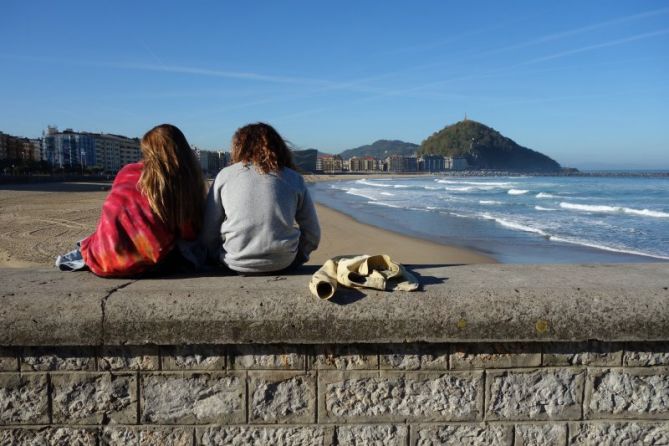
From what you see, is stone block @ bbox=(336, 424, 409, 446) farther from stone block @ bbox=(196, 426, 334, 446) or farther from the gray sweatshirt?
the gray sweatshirt

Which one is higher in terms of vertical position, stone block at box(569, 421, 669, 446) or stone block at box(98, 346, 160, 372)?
stone block at box(98, 346, 160, 372)

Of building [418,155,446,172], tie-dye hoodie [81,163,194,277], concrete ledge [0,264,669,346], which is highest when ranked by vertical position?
building [418,155,446,172]

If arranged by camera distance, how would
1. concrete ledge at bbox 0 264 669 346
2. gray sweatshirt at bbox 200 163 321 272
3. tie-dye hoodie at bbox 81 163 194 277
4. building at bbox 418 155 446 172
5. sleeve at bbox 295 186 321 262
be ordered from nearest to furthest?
concrete ledge at bbox 0 264 669 346, tie-dye hoodie at bbox 81 163 194 277, gray sweatshirt at bbox 200 163 321 272, sleeve at bbox 295 186 321 262, building at bbox 418 155 446 172

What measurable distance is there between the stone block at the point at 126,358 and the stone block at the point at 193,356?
0.04 m

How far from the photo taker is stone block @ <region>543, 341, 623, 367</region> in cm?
209

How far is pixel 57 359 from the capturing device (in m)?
2.05

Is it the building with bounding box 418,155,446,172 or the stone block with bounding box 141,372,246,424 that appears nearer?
the stone block with bounding box 141,372,246,424

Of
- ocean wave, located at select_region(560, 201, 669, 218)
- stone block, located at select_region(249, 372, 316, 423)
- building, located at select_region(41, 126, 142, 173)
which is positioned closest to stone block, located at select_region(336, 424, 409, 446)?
stone block, located at select_region(249, 372, 316, 423)

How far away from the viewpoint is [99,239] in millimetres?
2479

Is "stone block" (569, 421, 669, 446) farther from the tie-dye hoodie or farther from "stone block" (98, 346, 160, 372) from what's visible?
the tie-dye hoodie

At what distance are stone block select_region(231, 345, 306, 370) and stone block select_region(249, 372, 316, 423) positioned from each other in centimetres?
3

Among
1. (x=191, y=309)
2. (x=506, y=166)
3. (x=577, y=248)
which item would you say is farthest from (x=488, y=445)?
(x=506, y=166)

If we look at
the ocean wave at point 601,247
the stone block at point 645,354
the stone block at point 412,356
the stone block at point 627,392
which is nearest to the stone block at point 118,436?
the stone block at point 412,356

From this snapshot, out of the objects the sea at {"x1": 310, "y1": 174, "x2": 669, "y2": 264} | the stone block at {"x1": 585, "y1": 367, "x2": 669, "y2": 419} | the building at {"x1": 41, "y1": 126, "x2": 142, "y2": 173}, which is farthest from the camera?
the building at {"x1": 41, "y1": 126, "x2": 142, "y2": 173}
